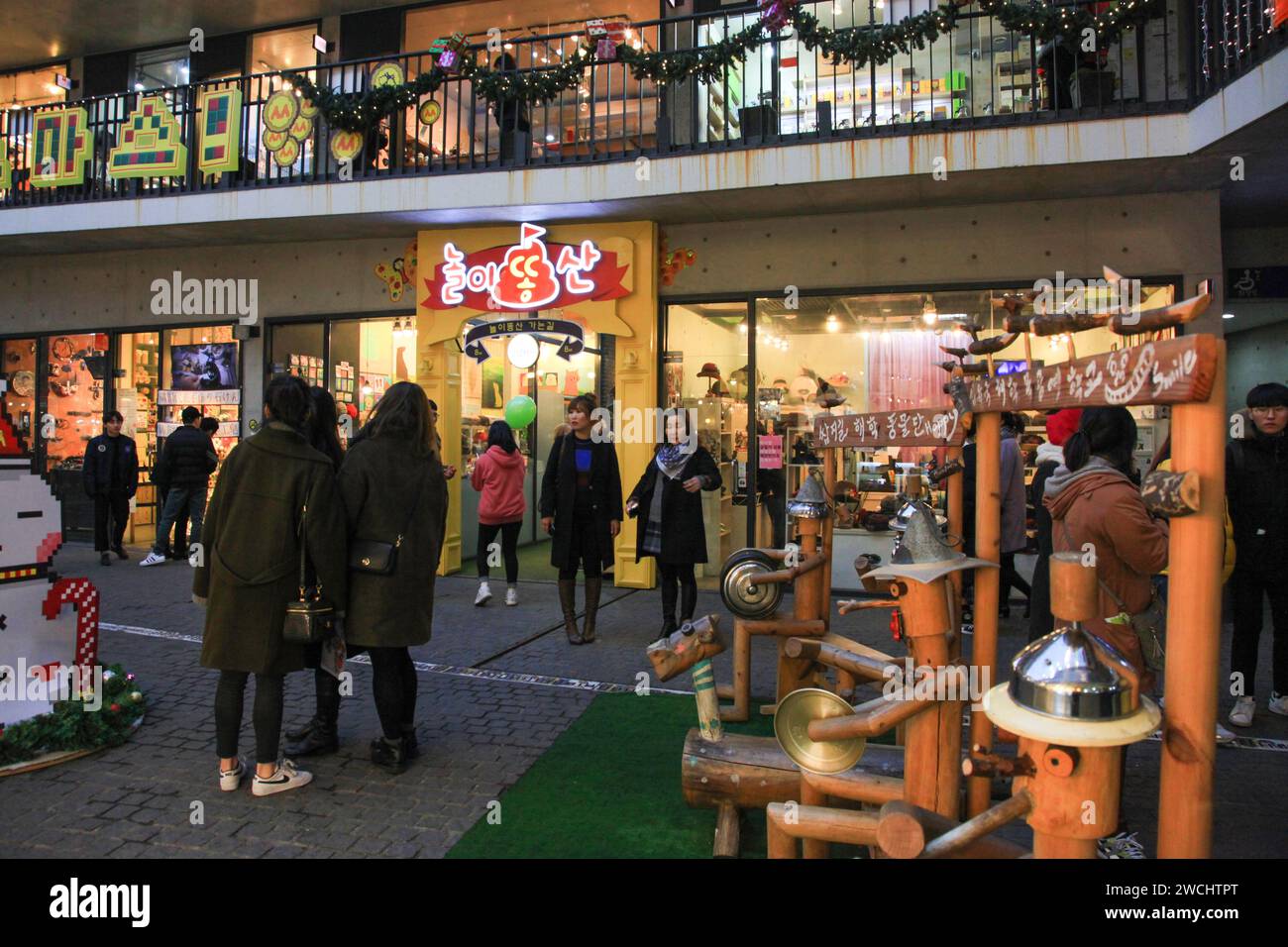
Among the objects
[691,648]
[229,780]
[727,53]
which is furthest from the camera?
[727,53]

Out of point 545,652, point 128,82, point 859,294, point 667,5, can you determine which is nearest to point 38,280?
point 128,82

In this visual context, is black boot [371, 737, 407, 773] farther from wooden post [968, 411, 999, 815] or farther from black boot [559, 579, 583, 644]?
black boot [559, 579, 583, 644]

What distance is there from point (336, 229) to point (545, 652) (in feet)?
22.2

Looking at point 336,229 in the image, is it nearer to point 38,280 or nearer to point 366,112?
point 366,112

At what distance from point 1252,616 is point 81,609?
6.74m

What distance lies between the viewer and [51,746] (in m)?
4.33

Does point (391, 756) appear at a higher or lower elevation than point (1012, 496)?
lower

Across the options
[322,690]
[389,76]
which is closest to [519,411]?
[389,76]

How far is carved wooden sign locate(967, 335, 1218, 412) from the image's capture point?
1823 mm

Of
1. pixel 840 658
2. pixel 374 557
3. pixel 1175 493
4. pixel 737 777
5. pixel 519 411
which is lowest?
pixel 737 777

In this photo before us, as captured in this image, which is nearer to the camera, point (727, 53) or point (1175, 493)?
point (1175, 493)

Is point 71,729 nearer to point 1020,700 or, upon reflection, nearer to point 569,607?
point 569,607

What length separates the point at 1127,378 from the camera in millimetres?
2043

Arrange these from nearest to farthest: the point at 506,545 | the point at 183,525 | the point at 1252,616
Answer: the point at 1252,616 < the point at 506,545 < the point at 183,525
